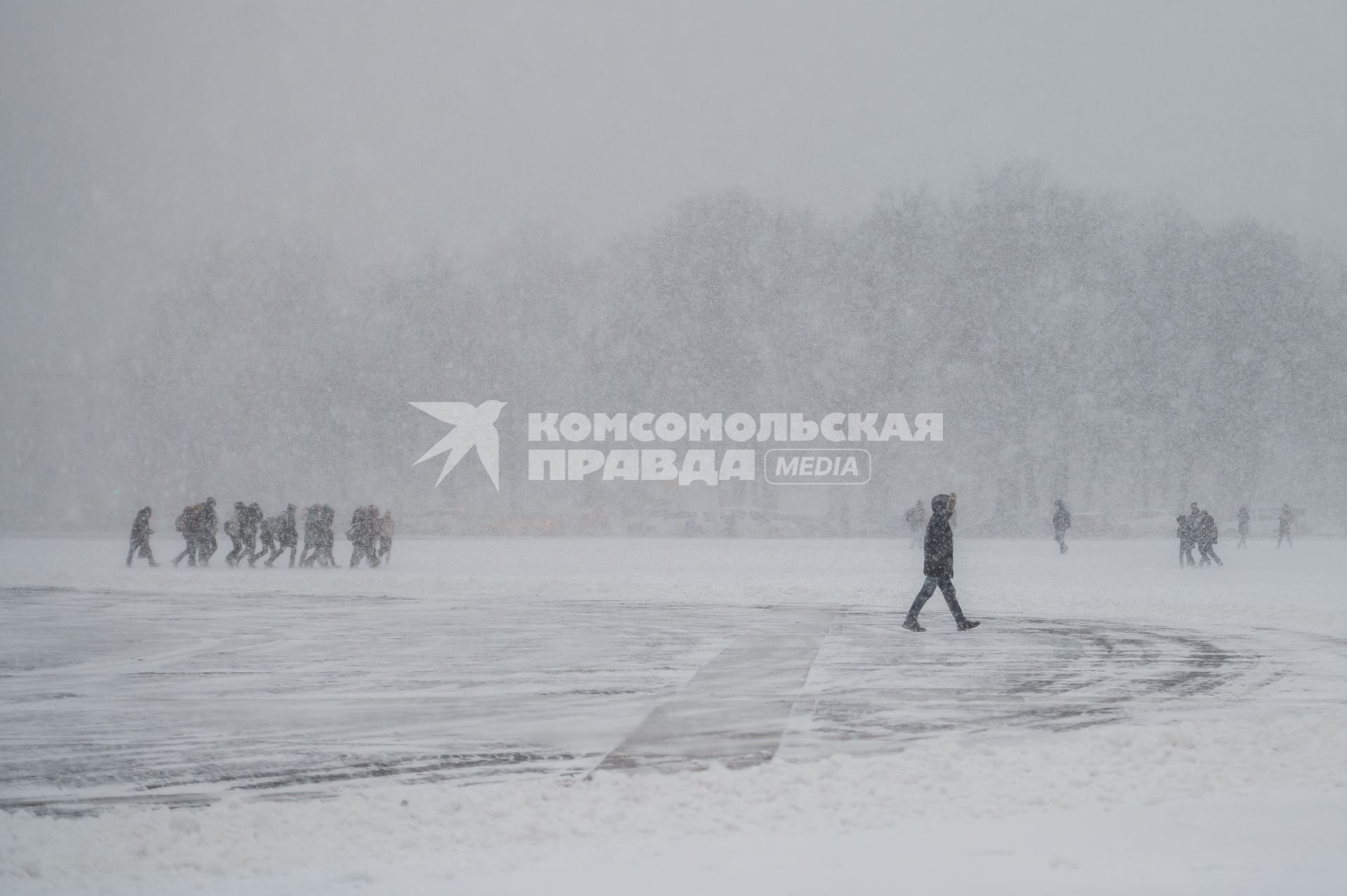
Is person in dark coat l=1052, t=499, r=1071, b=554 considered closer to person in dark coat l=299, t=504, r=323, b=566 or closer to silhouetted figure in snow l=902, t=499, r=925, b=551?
silhouetted figure in snow l=902, t=499, r=925, b=551

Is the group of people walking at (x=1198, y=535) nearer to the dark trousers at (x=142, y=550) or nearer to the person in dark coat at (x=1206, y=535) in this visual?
the person in dark coat at (x=1206, y=535)

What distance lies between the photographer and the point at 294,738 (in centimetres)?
811

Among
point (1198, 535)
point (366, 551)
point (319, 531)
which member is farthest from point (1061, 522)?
point (319, 531)

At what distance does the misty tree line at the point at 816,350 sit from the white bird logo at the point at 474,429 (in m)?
0.56

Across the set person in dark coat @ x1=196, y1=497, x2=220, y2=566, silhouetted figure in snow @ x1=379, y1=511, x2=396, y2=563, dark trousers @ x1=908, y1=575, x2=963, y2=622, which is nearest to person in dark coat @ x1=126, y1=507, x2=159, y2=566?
person in dark coat @ x1=196, y1=497, x2=220, y2=566

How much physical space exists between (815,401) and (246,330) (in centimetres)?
2639

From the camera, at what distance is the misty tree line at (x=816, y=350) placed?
5294 centimetres

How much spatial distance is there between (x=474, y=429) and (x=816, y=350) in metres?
15.2

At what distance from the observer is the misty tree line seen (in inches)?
2084

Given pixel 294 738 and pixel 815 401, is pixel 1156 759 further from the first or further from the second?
pixel 815 401

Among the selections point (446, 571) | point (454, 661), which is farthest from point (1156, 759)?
point (446, 571)

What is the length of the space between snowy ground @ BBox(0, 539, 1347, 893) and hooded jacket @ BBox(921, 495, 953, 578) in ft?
2.87

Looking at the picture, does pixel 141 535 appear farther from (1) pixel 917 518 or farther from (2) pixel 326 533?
(1) pixel 917 518

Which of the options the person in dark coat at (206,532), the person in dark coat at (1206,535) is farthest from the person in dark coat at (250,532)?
the person in dark coat at (1206,535)
